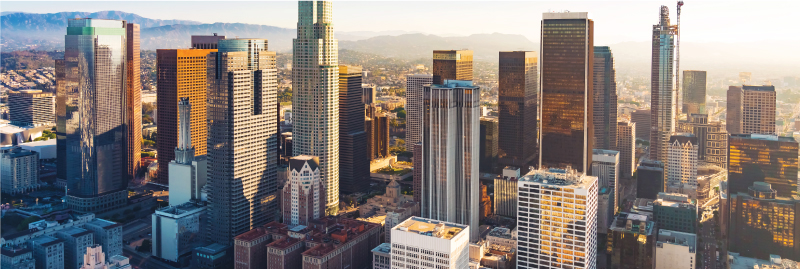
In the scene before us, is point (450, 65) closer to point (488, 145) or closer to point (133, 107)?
point (488, 145)

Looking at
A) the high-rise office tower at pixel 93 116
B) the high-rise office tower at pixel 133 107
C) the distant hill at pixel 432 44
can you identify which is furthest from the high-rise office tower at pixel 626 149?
the high-rise office tower at pixel 133 107

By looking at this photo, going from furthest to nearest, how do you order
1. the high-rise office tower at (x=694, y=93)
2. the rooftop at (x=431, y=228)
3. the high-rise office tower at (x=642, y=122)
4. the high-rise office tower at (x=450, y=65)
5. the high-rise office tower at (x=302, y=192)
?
1. the high-rise office tower at (x=642, y=122)
2. the high-rise office tower at (x=694, y=93)
3. the high-rise office tower at (x=450, y=65)
4. the high-rise office tower at (x=302, y=192)
5. the rooftop at (x=431, y=228)

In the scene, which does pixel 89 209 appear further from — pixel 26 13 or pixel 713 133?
pixel 713 133

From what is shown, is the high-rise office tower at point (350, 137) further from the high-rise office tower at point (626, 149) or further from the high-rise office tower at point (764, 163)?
the high-rise office tower at point (764, 163)

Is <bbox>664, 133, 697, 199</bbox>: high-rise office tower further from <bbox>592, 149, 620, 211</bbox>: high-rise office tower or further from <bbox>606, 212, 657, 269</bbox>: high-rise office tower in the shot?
<bbox>606, 212, 657, 269</bbox>: high-rise office tower

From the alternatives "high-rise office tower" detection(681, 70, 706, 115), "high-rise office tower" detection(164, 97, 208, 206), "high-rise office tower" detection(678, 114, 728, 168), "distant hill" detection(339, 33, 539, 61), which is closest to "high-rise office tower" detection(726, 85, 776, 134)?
"high-rise office tower" detection(678, 114, 728, 168)

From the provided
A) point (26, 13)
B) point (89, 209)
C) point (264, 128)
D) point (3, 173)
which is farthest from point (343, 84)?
point (26, 13)
